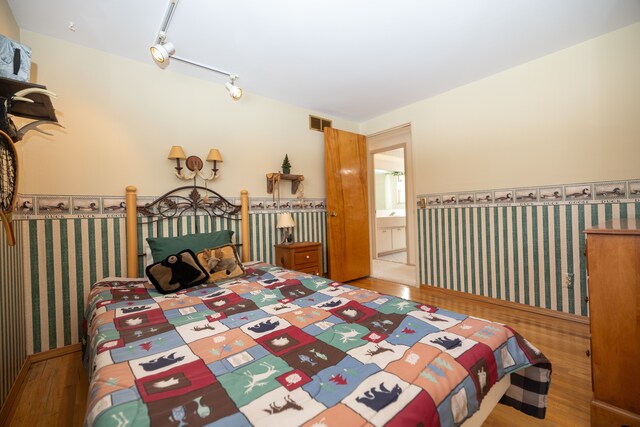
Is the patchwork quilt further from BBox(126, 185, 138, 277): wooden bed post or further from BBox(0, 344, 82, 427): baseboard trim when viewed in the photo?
BBox(126, 185, 138, 277): wooden bed post

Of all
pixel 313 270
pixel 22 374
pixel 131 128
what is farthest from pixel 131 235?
pixel 313 270

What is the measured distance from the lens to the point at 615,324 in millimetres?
1300

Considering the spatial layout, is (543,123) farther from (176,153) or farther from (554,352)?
(176,153)

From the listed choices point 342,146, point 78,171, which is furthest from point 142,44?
point 342,146

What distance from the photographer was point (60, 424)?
1424mm

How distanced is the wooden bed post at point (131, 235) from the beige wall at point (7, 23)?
1.25 meters

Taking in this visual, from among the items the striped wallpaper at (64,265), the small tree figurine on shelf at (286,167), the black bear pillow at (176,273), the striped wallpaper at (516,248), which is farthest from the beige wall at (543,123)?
the striped wallpaper at (64,265)

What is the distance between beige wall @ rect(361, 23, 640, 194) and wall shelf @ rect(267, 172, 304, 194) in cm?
175

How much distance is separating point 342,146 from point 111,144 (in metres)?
2.81

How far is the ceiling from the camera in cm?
193

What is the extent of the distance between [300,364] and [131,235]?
2252 millimetres

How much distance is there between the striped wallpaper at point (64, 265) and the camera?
82.0 inches

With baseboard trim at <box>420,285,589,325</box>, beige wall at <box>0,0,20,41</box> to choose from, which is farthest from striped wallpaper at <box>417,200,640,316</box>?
beige wall at <box>0,0,20,41</box>

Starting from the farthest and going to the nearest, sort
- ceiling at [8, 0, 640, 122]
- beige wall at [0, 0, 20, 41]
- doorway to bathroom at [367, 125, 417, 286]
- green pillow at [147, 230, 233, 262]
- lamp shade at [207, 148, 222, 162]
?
1. doorway to bathroom at [367, 125, 417, 286]
2. lamp shade at [207, 148, 222, 162]
3. green pillow at [147, 230, 233, 262]
4. ceiling at [8, 0, 640, 122]
5. beige wall at [0, 0, 20, 41]
